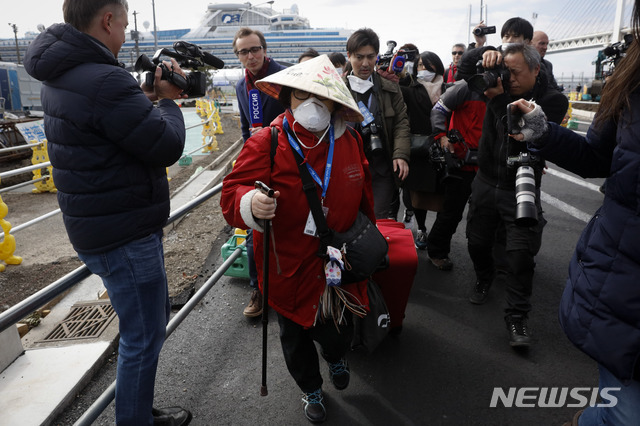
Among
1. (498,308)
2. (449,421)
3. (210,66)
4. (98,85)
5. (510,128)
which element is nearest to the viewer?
(98,85)

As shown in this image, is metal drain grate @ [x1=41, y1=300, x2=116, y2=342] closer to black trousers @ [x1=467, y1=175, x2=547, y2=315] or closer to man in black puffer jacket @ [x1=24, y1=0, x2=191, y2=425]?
man in black puffer jacket @ [x1=24, y1=0, x2=191, y2=425]

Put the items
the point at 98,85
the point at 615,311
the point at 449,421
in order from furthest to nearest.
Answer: the point at 449,421, the point at 98,85, the point at 615,311

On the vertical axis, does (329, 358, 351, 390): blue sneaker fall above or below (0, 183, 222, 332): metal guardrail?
below

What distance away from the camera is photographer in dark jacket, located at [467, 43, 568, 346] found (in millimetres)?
2916

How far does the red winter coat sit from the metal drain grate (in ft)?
5.44

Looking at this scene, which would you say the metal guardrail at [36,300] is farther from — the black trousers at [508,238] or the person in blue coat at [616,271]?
the black trousers at [508,238]

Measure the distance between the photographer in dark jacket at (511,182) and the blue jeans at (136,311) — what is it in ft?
7.46

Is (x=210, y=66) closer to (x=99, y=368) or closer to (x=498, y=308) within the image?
(x=99, y=368)

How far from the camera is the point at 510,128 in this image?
6.45 ft

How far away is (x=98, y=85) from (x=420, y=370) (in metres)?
2.44

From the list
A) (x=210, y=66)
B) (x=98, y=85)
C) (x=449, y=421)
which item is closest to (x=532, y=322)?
(x=449, y=421)

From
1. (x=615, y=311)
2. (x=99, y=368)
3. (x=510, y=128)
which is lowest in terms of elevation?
(x=99, y=368)

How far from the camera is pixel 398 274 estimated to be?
284 cm

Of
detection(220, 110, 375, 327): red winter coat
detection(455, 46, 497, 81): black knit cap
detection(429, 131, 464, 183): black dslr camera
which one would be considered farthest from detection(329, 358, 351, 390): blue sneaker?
detection(455, 46, 497, 81): black knit cap
